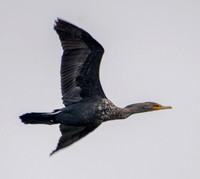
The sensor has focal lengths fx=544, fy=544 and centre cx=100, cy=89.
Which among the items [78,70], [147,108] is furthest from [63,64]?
[147,108]

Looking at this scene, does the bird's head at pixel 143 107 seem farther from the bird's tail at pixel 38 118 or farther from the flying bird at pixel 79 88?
the bird's tail at pixel 38 118

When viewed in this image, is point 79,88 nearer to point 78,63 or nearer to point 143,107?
point 78,63

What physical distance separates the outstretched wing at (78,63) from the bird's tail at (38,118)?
50cm

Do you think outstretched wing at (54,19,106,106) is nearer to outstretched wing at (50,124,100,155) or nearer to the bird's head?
outstretched wing at (50,124,100,155)

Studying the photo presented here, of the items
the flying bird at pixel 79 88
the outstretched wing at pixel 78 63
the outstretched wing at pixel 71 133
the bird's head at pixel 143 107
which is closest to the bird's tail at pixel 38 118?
the flying bird at pixel 79 88

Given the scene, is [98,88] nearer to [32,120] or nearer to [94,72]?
[94,72]

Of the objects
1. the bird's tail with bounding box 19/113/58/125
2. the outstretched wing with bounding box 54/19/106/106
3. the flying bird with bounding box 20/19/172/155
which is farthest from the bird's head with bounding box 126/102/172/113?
the bird's tail with bounding box 19/113/58/125

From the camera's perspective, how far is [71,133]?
11672mm

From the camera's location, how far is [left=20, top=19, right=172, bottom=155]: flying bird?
1077cm

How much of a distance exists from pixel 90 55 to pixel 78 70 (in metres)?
0.42

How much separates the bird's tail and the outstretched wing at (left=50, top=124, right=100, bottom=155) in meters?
0.64

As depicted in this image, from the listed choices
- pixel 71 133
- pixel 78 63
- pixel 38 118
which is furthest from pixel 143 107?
pixel 38 118

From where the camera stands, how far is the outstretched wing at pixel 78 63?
35.2ft

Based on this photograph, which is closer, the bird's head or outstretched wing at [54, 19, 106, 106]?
outstretched wing at [54, 19, 106, 106]
